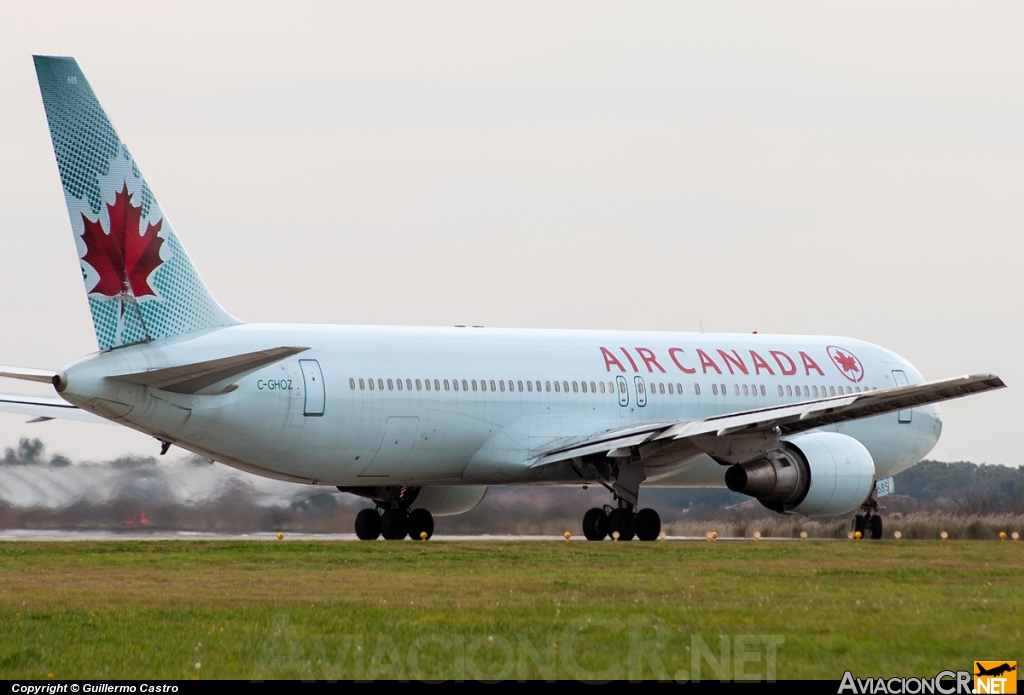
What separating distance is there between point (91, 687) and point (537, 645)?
3486 millimetres

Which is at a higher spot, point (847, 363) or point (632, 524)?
point (847, 363)

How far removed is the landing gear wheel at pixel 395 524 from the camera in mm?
30203

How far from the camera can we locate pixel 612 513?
2906 centimetres

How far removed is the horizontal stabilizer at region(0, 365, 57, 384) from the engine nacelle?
12510 mm

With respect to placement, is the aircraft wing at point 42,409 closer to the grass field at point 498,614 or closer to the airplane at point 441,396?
the airplane at point 441,396

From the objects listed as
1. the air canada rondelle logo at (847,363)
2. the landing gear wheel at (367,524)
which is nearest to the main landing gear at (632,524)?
the landing gear wheel at (367,524)

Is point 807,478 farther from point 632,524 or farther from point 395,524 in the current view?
point 395,524

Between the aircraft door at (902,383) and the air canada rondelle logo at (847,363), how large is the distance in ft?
2.99

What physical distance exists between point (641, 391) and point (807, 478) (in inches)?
179

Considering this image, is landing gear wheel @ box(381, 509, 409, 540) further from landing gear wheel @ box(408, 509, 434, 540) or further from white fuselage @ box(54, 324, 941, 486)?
white fuselage @ box(54, 324, 941, 486)

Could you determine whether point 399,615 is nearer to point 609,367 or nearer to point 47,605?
point 47,605

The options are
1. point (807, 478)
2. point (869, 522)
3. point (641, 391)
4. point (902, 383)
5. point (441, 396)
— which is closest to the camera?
point (807, 478)

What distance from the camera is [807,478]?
2738 centimetres

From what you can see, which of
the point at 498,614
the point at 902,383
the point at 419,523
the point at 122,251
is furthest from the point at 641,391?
the point at 498,614
